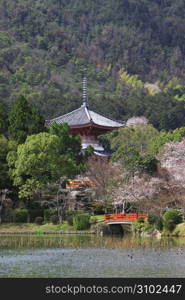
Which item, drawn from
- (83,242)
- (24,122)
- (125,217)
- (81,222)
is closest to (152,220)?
(125,217)

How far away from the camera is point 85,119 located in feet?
270

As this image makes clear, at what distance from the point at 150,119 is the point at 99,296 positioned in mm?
80568

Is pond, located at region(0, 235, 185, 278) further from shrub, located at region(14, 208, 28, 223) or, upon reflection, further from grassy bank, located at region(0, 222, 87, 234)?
shrub, located at region(14, 208, 28, 223)

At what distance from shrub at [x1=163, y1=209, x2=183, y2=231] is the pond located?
305cm

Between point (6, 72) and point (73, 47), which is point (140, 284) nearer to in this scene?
point (6, 72)

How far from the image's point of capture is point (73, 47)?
578 feet

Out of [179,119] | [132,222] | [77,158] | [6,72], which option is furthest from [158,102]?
[132,222]

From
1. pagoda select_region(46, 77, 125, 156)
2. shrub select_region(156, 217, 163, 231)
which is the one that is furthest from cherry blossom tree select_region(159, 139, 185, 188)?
pagoda select_region(46, 77, 125, 156)

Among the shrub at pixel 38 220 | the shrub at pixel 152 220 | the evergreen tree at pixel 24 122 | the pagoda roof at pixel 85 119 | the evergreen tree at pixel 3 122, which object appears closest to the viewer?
the shrub at pixel 152 220

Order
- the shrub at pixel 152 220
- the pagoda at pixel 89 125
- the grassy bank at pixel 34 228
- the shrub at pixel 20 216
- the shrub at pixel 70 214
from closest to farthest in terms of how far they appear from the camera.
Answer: the shrub at pixel 152 220, the grassy bank at pixel 34 228, the shrub at pixel 70 214, the shrub at pixel 20 216, the pagoda at pixel 89 125

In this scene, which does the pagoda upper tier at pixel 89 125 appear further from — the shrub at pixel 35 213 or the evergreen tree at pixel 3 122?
the shrub at pixel 35 213

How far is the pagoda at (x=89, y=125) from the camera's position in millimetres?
81375

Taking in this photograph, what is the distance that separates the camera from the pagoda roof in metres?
81.8

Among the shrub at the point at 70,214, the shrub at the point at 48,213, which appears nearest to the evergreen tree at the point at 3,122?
the shrub at the point at 48,213
